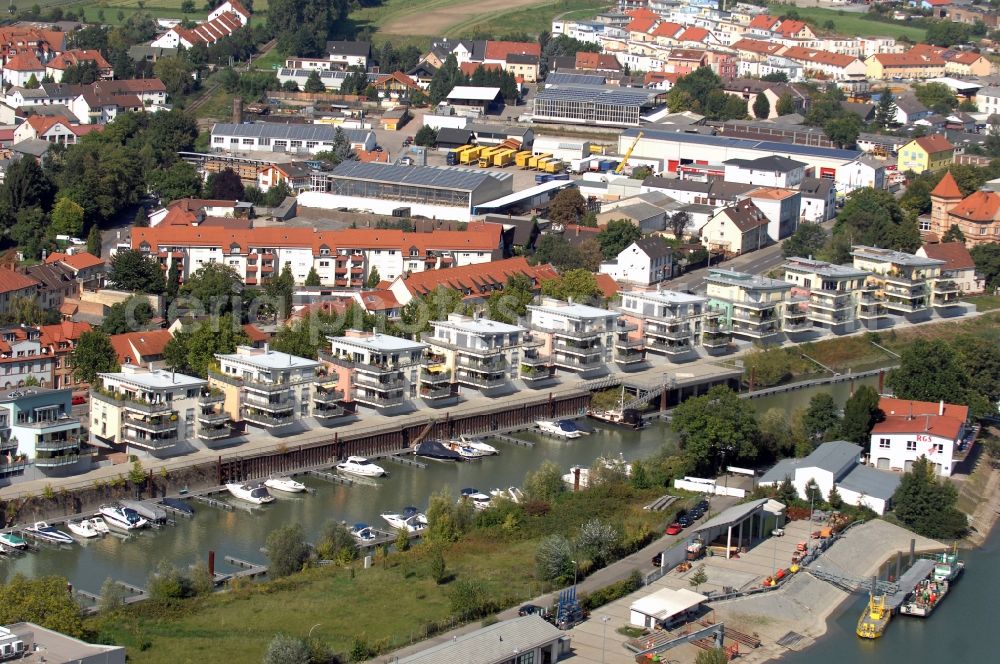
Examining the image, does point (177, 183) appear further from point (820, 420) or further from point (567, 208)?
point (820, 420)

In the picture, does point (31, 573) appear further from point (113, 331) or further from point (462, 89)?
point (462, 89)

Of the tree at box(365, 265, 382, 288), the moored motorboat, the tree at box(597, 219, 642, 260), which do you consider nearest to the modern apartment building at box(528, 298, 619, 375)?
the moored motorboat

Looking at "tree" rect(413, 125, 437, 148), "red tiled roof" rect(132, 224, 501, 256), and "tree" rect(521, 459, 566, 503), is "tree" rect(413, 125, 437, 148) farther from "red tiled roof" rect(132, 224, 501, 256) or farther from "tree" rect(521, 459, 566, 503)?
"tree" rect(521, 459, 566, 503)

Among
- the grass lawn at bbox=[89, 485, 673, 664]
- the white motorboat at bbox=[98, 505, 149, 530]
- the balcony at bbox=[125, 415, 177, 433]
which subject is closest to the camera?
the grass lawn at bbox=[89, 485, 673, 664]

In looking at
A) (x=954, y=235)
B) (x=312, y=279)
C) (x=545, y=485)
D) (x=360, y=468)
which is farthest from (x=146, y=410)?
(x=954, y=235)

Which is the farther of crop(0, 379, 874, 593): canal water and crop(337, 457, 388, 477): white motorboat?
crop(337, 457, 388, 477): white motorboat

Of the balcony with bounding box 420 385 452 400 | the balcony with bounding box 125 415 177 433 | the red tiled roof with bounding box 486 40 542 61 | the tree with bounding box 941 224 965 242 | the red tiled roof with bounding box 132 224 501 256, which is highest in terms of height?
the red tiled roof with bounding box 486 40 542 61
